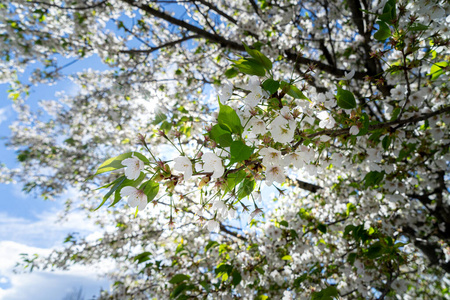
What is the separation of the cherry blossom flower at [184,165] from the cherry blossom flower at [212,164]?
7 centimetres

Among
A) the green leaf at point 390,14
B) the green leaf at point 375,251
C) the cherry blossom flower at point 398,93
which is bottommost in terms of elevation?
the green leaf at point 375,251

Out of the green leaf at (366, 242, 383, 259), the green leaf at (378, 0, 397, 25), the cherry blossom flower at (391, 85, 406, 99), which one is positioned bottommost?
the green leaf at (366, 242, 383, 259)

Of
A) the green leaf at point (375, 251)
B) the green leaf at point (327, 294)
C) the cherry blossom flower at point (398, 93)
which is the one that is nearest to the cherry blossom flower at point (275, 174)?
the green leaf at point (327, 294)

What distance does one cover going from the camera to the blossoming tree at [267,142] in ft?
4.04

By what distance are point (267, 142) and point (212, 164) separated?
29 centimetres

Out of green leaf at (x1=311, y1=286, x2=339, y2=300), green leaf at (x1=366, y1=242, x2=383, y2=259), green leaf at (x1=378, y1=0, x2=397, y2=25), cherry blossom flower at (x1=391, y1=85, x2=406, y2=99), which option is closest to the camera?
green leaf at (x1=378, y1=0, x2=397, y2=25)

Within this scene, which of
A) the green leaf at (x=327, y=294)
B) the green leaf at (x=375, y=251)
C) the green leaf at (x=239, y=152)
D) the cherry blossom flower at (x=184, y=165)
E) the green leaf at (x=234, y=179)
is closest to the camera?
the green leaf at (x=239, y=152)

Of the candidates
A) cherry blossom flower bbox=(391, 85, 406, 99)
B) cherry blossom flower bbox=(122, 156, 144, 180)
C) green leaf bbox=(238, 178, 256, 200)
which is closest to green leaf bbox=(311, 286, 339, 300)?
green leaf bbox=(238, 178, 256, 200)

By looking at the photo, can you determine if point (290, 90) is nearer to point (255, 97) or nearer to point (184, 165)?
point (255, 97)

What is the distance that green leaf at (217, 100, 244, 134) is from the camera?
3.52 ft

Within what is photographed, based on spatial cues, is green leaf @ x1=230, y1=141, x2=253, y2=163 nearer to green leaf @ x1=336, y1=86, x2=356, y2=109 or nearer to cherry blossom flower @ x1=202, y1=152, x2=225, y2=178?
cherry blossom flower @ x1=202, y1=152, x2=225, y2=178

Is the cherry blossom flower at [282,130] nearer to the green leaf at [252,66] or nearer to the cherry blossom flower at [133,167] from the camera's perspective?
the green leaf at [252,66]

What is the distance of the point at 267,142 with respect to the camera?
118cm

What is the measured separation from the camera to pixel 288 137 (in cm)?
112
